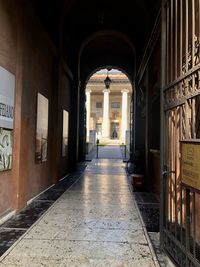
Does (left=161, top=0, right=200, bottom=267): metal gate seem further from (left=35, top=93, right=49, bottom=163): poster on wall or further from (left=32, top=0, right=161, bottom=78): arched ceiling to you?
(left=32, top=0, right=161, bottom=78): arched ceiling

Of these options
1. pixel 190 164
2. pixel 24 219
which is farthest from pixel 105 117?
pixel 190 164

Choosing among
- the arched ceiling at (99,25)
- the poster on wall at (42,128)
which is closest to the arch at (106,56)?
the arched ceiling at (99,25)

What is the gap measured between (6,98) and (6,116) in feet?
1.04

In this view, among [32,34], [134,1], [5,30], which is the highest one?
[134,1]

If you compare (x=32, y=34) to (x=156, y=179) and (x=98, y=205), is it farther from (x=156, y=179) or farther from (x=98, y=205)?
(x=156, y=179)

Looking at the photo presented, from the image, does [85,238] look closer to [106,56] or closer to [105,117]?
[106,56]

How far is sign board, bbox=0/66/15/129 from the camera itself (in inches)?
201

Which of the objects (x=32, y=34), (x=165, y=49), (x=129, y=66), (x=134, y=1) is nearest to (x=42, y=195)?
(x=32, y=34)

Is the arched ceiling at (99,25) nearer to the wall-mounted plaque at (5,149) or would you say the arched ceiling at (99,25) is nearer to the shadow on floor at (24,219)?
the wall-mounted plaque at (5,149)

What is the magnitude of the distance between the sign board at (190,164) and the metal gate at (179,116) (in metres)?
0.10

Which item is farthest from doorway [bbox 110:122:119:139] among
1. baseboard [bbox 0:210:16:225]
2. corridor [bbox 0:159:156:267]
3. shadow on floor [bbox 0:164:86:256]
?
baseboard [bbox 0:210:16:225]

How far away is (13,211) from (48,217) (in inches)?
27.1

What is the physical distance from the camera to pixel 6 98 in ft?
17.4

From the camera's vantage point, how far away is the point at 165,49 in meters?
4.32
